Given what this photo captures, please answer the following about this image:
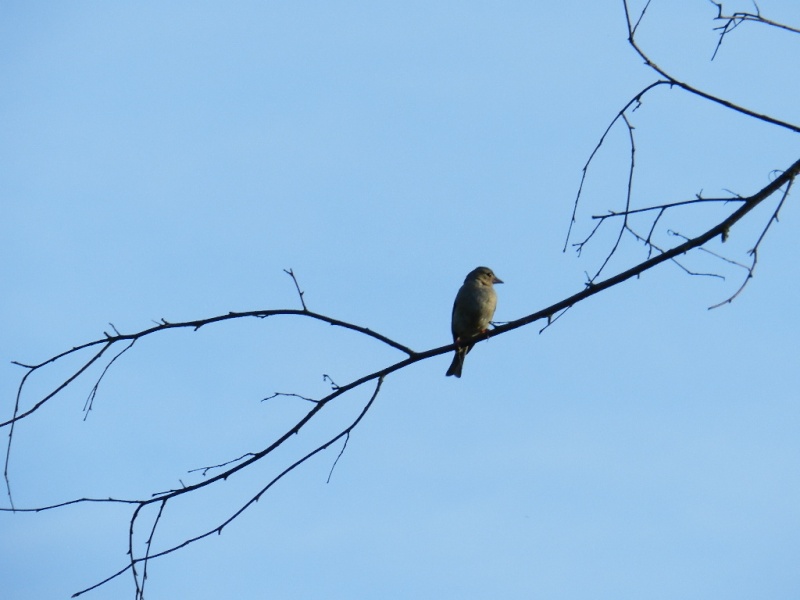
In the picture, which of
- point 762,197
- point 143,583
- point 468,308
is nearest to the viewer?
point 143,583

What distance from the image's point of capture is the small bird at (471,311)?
8.69m

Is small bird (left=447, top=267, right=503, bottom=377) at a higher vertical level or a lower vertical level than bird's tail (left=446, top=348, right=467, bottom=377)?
higher

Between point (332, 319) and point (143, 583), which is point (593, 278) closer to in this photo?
point (332, 319)

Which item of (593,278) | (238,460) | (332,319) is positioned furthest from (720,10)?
(238,460)

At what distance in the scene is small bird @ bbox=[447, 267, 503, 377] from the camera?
869 cm

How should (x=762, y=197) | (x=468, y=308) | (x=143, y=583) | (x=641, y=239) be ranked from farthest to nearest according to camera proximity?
(x=468, y=308), (x=641, y=239), (x=762, y=197), (x=143, y=583)

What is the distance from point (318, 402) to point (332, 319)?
38 cm

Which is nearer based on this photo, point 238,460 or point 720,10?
point 238,460

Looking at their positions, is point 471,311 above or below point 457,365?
above

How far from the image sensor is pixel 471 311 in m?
8.76

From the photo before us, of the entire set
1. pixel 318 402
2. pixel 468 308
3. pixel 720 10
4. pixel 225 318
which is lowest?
pixel 318 402

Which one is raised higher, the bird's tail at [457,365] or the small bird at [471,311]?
the small bird at [471,311]

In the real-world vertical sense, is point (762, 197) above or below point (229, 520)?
above

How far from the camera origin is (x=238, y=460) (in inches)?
136
